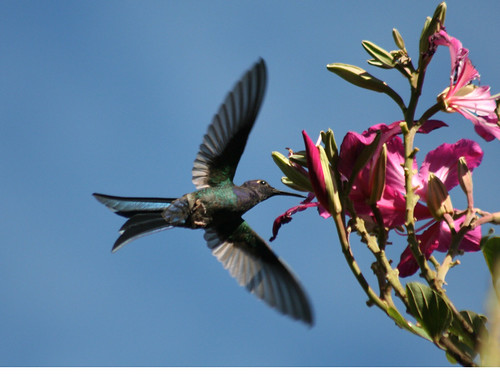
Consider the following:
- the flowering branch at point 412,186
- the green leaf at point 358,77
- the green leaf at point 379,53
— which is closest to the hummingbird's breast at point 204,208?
the flowering branch at point 412,186

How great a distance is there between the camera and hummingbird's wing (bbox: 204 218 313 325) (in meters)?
2.97

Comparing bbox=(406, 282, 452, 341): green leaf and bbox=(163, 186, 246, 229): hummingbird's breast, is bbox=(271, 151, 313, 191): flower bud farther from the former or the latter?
bbox=(163, 186, 246, 229): hummingbird's breast

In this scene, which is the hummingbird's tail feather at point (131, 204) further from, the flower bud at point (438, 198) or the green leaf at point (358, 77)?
the flower bud at point (438, 198)

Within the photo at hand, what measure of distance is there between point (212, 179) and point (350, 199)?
1.69 m

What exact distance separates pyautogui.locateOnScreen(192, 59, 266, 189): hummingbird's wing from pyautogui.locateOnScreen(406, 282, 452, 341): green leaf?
1.55 m

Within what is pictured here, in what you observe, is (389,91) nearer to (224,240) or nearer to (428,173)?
(428,173)

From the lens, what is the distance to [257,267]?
11.4ft

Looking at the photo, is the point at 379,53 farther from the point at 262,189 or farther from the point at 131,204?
the point at 131,204

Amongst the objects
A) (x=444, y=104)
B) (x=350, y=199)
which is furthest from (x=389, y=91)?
(x=350, y=199)

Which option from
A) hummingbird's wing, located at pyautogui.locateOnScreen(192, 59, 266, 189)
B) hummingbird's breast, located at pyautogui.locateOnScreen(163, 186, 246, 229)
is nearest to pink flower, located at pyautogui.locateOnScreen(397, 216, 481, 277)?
hummingbird's wing, located at pyautogui.locateOnScreen(192, 59, 266, 189)

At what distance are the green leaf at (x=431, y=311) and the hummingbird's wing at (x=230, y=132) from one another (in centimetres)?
155

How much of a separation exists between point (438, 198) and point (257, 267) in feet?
5.43

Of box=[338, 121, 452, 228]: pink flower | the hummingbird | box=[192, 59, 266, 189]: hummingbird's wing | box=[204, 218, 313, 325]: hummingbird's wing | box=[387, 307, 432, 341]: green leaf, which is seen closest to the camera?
box=[387, 307, 432, 341]: green leaf

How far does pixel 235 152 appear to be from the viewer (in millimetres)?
3586
